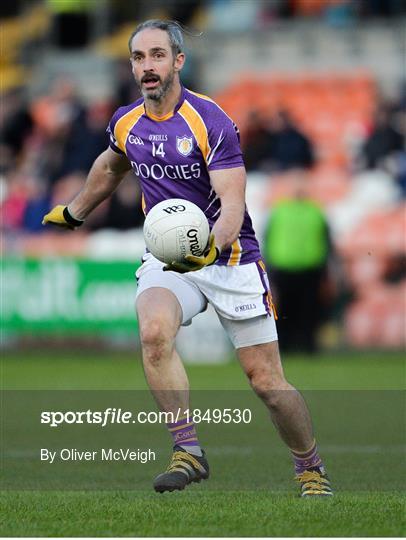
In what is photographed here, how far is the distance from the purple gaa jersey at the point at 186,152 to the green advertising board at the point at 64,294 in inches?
452

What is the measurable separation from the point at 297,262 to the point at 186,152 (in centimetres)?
1126

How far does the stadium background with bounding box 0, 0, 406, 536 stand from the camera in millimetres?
7730

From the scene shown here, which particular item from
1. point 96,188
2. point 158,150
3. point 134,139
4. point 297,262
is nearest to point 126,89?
point 297,262

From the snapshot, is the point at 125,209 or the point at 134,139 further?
the point at 125,209

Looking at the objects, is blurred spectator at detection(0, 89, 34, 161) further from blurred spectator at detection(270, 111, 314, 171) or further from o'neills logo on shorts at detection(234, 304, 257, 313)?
o'neills logo on shorts at detection(234, 304, 257, 313)

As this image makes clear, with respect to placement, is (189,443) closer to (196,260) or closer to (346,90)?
(196,260)

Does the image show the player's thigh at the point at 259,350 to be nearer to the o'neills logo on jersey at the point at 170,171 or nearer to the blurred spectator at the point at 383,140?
the o'neills logo on jersey at the point at 170,171

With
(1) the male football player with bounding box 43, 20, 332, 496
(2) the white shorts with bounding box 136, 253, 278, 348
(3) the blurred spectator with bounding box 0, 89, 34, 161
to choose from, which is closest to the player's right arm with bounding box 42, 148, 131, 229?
(1) the male football player with bounding box 43, 20, 332, 496

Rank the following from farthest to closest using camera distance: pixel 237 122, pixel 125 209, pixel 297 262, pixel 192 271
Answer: pixel 237 122 < pixel 125 209 < pixel 297 262 < pixel 192 271

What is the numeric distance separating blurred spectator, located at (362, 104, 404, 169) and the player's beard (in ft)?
44.8

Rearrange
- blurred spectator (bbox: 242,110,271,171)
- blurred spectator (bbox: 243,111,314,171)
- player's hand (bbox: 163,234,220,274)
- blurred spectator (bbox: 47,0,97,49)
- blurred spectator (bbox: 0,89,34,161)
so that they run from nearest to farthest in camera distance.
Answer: player's hand (bbox: 163,234,220,274) < blurred spectator (bbox: 243,111,314,171) < blurred spectator (bbox: 242,110,271,171) < blurred spectator (bbox: 0,89,34,161) < blurred spectator (bbox: 47,0,97,49)

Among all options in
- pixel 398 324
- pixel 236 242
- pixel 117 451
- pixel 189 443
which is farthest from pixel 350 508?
pixel 398 324

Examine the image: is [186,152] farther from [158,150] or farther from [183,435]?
[183,435]

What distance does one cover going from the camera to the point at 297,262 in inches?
757
